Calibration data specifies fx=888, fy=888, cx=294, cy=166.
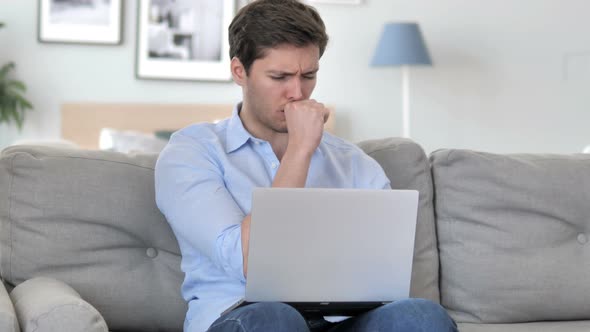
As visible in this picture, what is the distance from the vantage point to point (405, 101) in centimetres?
561

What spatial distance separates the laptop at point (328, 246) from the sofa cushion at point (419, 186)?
538mm

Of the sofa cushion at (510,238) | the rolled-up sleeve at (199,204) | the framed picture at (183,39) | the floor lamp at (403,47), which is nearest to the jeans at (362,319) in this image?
the rolled-up sleeve at (199,204)

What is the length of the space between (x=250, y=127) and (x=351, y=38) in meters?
3.73

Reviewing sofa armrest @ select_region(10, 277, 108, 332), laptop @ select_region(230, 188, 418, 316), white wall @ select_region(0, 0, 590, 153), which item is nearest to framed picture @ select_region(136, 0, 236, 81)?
white wall @ select_region(0, 0, 590, 153)

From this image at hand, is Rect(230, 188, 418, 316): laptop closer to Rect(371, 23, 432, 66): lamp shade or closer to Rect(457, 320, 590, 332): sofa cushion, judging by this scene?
Rect(457, 320, 590, 332): sofa cushion

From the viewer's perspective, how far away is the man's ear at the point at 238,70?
6.65 feet

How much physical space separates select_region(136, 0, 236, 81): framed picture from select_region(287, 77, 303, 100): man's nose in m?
3.56

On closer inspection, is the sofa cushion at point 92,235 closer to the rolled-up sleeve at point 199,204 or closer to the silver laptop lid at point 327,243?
the rolled-up sleeve at point 199,204

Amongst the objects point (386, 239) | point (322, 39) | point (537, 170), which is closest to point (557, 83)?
point (537, 170)

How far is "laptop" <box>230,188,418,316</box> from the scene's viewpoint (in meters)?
1.55

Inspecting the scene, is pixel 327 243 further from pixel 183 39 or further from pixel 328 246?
pixel 183 39

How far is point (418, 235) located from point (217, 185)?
610 mm

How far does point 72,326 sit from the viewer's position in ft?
5.17

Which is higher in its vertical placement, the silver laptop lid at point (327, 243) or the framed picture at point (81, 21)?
the framed picture at point (81, 21)
